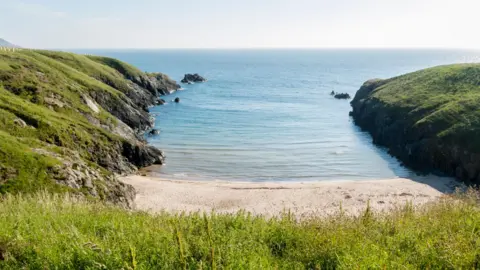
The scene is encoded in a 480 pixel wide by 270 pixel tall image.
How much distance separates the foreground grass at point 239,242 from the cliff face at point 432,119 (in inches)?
1424

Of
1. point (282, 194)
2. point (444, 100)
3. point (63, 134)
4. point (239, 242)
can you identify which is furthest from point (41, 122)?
point (444, 100)

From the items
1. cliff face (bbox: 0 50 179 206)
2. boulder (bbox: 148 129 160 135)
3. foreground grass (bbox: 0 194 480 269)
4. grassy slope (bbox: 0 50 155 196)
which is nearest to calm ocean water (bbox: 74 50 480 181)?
boulder (bbox: 148 129 160 135)

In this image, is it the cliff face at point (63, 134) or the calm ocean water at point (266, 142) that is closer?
the cliff face at point (63, 134)

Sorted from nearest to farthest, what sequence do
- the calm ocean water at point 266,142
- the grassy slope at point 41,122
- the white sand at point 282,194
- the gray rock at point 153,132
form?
the grassy slope at point 41,122, the white sand at point 282,194, the calm ocean water at point 266,142, the gray rock at point 153,132

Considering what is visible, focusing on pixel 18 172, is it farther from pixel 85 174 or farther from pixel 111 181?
pixel 111 181

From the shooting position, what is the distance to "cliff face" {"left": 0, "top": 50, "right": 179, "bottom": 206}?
90.2ft

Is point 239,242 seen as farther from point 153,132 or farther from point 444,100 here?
point 444,100

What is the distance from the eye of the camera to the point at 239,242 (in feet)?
30.1

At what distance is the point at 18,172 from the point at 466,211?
27.8 meters

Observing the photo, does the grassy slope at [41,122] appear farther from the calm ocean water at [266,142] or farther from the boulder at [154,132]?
the calm ocean water at [266,142]

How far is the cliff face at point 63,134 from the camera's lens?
1082 inches

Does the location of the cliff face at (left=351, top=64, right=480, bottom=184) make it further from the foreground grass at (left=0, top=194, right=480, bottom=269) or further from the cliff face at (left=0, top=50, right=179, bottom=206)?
the foreground grass at (left=0, top=194, right=480, bottom=269)

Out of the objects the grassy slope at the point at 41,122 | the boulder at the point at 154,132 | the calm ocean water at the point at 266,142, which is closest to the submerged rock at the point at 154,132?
the boulder at the point at 154,132

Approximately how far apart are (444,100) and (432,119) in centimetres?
946
